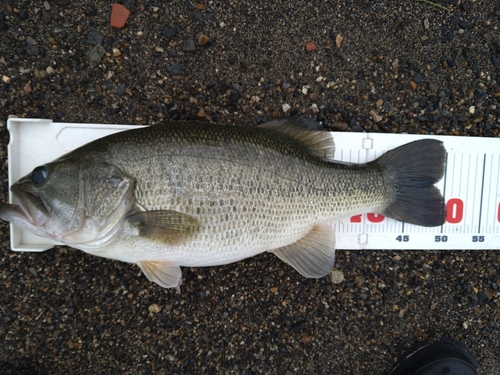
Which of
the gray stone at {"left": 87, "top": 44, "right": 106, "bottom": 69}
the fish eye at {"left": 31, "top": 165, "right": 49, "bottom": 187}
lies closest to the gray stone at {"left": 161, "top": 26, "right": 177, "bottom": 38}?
the gray stone at {"left": 87, "top": 44, "right": 106, "bottom": 69}

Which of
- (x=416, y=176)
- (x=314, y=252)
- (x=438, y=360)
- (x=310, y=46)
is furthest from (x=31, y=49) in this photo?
(x=438, y=360)

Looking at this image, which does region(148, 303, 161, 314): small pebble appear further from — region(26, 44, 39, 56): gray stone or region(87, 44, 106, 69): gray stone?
region(26, 44, 39, 56): gray stone

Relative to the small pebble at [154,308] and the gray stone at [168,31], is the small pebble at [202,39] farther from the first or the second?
the small pebble at [154,308]

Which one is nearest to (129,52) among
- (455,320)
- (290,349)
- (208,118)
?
(208,118)

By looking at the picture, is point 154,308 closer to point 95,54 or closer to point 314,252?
point 314,252

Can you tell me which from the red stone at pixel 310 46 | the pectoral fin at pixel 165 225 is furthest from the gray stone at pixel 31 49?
the red stone at pixel 310 46
